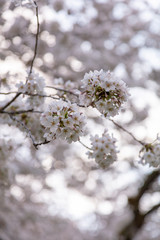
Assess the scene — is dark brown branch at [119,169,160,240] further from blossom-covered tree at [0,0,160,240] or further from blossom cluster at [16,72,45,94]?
blossom cluster at [16,72,45,94]

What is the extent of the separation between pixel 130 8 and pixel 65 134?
812 cm

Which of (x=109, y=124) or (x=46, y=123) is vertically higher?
(x=109, y=124)

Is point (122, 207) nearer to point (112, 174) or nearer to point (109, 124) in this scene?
point (112, 174)

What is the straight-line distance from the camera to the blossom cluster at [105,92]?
1.96 metres

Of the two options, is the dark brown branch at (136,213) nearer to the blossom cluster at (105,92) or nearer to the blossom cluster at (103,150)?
the blossom cluster at (103,150)

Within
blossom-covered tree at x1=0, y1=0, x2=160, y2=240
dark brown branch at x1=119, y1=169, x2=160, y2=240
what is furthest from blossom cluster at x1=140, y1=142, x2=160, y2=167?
dark brown branch at x1=119, y1=169, x2=160, y2=240

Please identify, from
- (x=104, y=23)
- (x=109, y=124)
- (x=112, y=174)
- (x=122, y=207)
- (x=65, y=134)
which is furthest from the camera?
(x=122, y=207)

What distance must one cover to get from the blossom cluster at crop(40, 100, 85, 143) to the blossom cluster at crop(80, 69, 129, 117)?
0.15 meters

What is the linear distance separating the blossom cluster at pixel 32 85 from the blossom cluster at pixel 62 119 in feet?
3.06

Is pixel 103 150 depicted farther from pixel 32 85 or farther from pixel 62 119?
pixel 32 85

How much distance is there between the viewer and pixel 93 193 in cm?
1220

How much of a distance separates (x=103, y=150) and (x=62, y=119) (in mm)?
715

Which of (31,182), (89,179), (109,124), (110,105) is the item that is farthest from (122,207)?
(110,105)

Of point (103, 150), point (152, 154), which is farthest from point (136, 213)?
point (103, 150)
